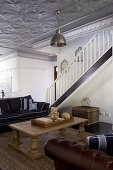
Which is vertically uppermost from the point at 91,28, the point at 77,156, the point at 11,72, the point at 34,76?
the point at 91,28

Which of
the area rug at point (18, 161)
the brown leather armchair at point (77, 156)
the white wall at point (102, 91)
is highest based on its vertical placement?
the white wall at point (102, 91)

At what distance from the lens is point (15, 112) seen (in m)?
4.95

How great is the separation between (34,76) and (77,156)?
21.8ft

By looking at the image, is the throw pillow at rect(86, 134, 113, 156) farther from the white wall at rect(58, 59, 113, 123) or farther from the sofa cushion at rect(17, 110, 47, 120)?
the white wall at rect(58, 59, 113, 123)

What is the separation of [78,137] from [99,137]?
2.59 meters

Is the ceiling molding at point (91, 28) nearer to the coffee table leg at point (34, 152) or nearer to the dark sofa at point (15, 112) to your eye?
the dark sofa at point (15, 112)

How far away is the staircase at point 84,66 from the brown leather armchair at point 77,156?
10.7 ft

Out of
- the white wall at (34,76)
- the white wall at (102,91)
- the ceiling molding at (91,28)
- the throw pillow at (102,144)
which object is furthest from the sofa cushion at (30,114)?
the throw pillow at (102,144)

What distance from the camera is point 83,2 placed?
3.02m

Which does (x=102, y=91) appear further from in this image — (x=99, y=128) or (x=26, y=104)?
(x=26, y=104)

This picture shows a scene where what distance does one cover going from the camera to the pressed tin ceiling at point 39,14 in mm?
3020

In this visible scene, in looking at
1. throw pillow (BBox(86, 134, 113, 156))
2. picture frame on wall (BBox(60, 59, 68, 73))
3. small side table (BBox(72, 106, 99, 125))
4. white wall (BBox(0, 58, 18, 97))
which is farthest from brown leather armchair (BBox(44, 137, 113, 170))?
white wall (BBox(0, 58, 18, 97))

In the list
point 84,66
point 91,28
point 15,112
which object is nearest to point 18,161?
point 15,112

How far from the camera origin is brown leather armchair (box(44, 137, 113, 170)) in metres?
1.03
